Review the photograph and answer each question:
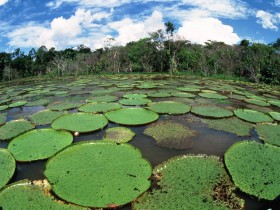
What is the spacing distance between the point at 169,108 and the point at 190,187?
423cm

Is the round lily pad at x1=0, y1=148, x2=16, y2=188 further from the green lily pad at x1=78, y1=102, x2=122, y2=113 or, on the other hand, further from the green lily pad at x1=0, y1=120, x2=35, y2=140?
the green lily pad at x1=78, y1=102, x2=122, y2=113

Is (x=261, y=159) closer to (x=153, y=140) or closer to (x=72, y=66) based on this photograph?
(x=153, y=140)

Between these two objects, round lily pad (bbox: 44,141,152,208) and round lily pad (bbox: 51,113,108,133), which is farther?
round lily pad (bbox: 51,113,108,133)

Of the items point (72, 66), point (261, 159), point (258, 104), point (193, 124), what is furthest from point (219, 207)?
point (72, 66)

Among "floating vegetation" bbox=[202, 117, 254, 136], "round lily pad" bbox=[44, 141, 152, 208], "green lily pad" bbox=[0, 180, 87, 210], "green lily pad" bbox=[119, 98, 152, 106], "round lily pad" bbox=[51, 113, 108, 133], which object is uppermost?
"green lily pad" bbox=[119, 98, 152, 106]

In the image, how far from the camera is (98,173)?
3613 mm

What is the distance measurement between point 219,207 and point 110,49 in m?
31.4

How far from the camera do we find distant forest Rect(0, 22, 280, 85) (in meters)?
17.7

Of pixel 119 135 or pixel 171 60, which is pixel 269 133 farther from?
pixel 171 60

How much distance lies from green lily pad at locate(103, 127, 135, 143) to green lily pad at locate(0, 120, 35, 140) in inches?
79.4

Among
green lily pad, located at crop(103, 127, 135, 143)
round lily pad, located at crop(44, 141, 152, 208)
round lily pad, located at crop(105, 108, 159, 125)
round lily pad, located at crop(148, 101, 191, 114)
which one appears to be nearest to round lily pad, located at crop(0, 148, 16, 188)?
round lily pad, located at crop(44, 141, 152, 208)

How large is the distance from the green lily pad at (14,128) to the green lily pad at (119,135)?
6.62 feet

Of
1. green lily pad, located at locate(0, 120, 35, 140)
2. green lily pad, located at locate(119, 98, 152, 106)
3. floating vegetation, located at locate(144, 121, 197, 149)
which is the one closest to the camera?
floating vegetation, located at locate(144, 121, 197, 149)

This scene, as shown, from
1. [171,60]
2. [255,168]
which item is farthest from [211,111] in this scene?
[171,60]
